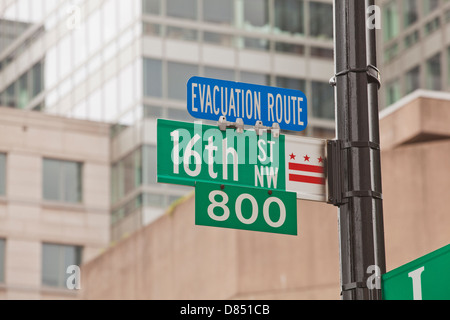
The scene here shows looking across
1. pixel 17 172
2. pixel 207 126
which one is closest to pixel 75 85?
pixel 17 172

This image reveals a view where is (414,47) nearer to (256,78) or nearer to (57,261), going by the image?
(256,78)

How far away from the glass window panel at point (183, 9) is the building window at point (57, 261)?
12.2 metres

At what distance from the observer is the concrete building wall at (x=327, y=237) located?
20.9 metres

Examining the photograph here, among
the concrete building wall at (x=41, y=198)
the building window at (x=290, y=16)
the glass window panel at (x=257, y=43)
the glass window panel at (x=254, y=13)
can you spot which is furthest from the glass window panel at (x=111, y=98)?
the building window at (x=290, y=16)

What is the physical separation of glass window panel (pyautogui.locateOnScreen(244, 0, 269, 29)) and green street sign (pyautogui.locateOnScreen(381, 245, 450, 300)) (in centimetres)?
4461

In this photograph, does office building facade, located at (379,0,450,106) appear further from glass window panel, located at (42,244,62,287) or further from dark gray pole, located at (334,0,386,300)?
dark gray pole, located at (334,0,386,300)

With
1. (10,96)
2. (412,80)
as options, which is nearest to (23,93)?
(10,96)

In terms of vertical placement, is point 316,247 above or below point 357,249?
above

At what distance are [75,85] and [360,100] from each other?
1846 inches

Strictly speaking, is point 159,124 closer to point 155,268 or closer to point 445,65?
point 155,268

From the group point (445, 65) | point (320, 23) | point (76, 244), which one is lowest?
point (76, 244)
